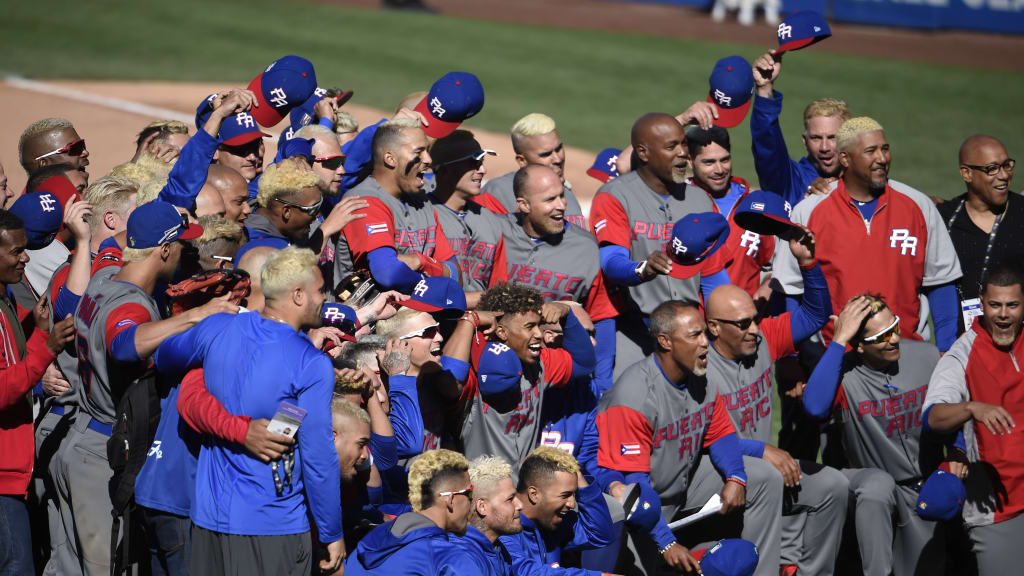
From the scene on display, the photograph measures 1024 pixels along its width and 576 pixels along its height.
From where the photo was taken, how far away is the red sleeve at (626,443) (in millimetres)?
5430

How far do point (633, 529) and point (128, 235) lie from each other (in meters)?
2.66

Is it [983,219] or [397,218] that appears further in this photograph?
[983,219]

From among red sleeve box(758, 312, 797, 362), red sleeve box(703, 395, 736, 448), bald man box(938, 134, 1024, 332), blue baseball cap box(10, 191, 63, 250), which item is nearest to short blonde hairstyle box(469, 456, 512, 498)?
red sleeve box(703, 395, 736, 448)

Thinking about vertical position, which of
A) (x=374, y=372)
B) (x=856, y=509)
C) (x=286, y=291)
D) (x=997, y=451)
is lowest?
(x=856, y=509)

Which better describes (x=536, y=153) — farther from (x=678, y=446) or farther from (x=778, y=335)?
(x=678, y=446)

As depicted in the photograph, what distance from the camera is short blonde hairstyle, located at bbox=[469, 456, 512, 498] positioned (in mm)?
4535

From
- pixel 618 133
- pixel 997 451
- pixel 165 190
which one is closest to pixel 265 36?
pixel 618 133

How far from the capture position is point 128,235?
4.57 m

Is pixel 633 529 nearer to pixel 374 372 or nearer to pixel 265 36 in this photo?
pixel 374 372

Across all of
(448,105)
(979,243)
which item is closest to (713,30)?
(979,243)

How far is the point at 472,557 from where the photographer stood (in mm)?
4105

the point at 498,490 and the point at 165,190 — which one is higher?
the point at 165,190

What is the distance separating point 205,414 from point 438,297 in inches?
53.7

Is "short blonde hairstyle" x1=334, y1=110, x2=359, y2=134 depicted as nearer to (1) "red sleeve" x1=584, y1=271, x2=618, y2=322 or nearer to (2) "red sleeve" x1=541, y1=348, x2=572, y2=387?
(1) "red sleeve" x1=584, y1=271, x2=618, y2=322
